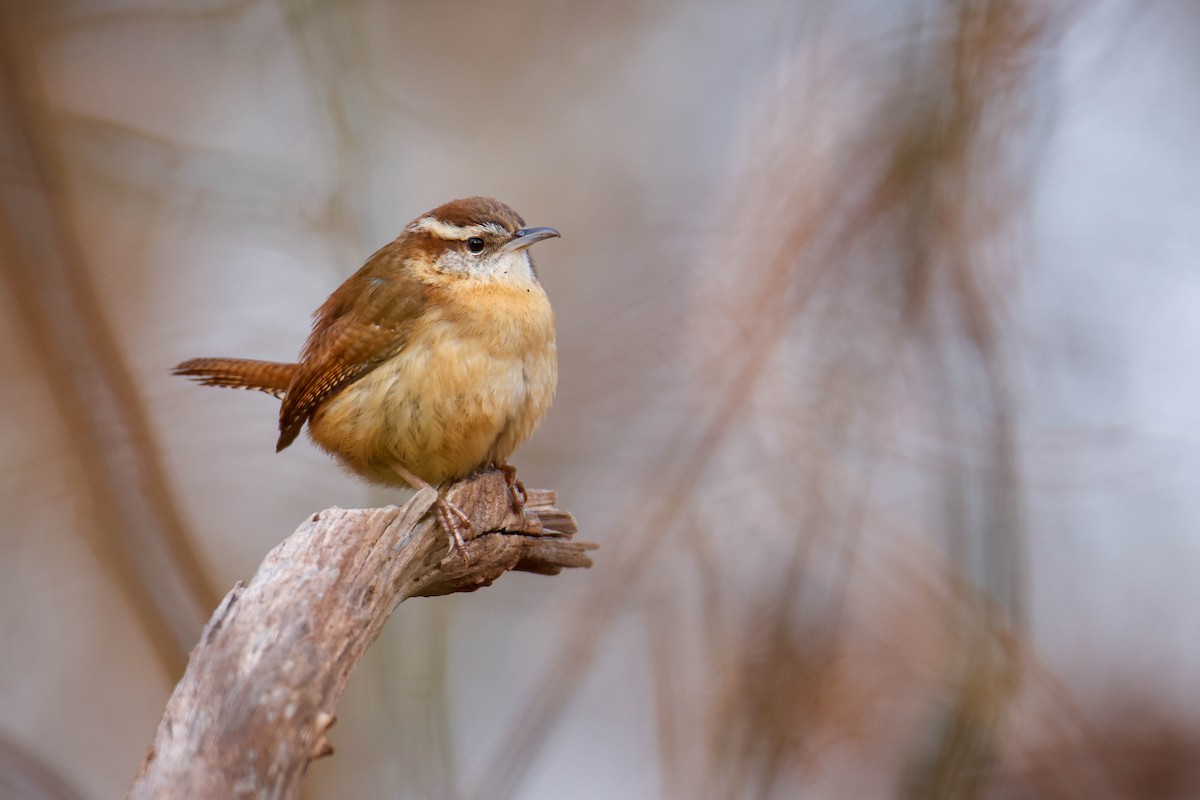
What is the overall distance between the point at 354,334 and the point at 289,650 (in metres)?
1.39

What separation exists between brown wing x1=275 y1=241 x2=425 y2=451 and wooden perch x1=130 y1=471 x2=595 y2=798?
0.76 m

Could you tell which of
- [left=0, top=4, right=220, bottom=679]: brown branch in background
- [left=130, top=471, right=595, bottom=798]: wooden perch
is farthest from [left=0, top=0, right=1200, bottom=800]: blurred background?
[left=130, top=471, right=595, bottom=798]: wooden perch

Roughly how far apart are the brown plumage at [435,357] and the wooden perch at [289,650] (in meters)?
0.44

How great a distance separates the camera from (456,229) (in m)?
3.57

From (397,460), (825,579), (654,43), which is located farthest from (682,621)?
(654,43)

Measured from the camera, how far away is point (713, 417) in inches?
204

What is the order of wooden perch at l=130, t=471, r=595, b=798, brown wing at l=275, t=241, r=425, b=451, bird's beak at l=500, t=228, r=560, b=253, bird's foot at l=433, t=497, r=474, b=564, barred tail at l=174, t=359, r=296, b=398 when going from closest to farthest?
wooden perch at l=130, t=471, r=595, b=798 < bird's foot at l=433, t=497, r=474, b=564 < brown wing at l=275, t=241, r=425, b=451 < bird's beak at l=500, t=228, r=560, b=253 < barred tail at l=174, t=359, r=296, b=398

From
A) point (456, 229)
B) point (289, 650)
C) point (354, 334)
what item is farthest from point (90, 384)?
point (289, 650)

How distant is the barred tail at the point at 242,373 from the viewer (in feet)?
12.4

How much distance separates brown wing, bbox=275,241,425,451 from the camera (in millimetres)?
3299

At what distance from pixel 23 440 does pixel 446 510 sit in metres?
3.35

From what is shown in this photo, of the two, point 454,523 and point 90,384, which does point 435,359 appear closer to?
point 454,523

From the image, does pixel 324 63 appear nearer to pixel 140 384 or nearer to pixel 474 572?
pixel 140 384

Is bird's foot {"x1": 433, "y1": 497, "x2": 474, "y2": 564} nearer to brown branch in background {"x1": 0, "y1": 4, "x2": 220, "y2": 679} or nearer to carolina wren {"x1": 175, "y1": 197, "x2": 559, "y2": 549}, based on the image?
carolina wren {"x1": 175, "y1": 197, "x2": 559, "y2": 549}
